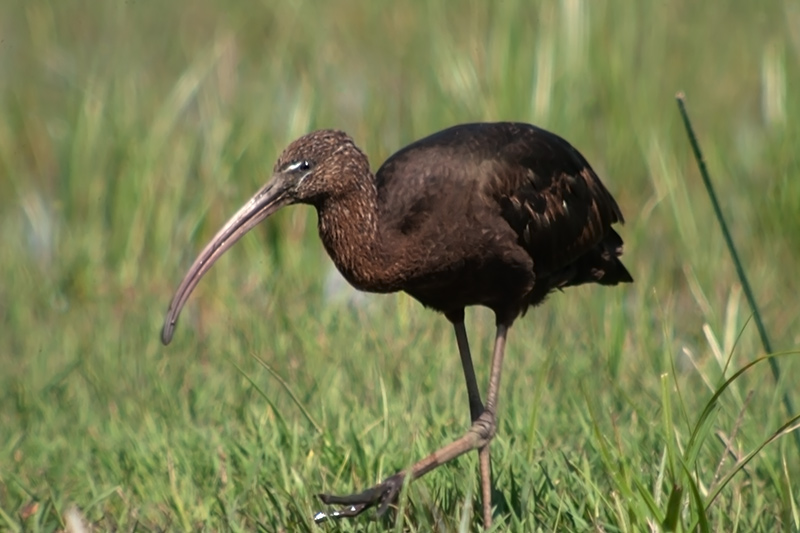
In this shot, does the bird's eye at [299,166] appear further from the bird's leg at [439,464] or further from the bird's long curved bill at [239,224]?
the bird's leg at [439,464]

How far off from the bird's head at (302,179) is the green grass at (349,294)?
1.63 feet

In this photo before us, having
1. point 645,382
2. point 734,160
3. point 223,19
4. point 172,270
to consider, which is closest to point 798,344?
point 645,382

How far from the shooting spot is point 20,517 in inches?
161

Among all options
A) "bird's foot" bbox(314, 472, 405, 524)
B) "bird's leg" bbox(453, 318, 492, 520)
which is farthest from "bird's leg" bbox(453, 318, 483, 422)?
"bird's foot" bbox(314, 472, 405, 524)

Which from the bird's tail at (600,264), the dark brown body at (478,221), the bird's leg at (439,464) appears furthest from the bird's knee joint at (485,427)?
the bird's tail at (600,264)

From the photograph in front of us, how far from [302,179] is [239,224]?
23 cm

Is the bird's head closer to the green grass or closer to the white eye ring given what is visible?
the white eye ring

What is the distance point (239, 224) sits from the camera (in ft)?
13.3

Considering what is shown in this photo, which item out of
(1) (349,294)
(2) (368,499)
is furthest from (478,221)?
(1) (349,294)

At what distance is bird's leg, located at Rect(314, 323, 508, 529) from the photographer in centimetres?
379

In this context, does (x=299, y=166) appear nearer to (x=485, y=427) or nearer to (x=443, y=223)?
(x=443, y=223)

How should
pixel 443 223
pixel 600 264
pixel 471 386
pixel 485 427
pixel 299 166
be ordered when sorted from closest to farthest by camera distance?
pixel 299 166 → pixel 443 223 → pixel 485 427 → pixel 471 386 → pixel 600 264

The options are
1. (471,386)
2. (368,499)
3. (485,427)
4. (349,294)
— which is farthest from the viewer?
(349,294)

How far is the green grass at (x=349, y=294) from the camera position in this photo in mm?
4078
